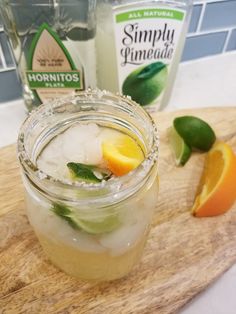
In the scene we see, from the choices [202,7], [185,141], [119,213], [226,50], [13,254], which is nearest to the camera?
[119,213]

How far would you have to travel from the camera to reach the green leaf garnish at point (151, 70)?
24.0 inches

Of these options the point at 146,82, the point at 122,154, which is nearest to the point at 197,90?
the point at 146,82

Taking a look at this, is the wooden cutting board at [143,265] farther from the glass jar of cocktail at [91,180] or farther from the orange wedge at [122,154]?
the orange wedge at [122,154]

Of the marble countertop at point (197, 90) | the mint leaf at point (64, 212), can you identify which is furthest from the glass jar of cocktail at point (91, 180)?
the marble countertop at point (197, 90)

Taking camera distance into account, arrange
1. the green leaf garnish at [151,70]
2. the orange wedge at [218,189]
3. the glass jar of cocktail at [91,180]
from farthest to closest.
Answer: the green leaf garnish at [151,70]
the orange wedge at [218,189]
the glass jar of cocktail at [91,180]

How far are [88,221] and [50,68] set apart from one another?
33cm

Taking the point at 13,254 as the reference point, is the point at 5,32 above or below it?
above

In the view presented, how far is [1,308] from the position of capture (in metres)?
0.41

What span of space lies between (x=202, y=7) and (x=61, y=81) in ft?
1.04

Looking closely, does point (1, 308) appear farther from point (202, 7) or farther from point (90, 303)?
point (202, 7)

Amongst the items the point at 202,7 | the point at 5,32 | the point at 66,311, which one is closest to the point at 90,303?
the point at 66,311

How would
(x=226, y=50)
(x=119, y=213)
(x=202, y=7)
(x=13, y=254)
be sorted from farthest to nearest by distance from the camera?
1. (x=226, y=50)
2. (x=202, y=7)
3. (x=13, y=254)
4. (x=119, y=213)

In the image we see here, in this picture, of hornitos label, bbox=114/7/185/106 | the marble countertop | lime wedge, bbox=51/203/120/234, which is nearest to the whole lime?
→ hornitos label, bbox=114/7/185/106

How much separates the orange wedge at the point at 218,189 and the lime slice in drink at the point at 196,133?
0.14 feet
